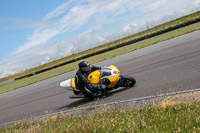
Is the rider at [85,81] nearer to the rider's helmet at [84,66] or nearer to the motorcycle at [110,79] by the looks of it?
the rider's helmet at [84,66]

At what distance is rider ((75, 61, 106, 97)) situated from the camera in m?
9.11

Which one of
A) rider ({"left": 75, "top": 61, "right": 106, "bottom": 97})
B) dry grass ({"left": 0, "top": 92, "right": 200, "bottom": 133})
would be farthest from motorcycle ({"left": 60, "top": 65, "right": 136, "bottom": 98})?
dry grass ({"left": 0, "top": 92, "right": 200, "bottom": 133})

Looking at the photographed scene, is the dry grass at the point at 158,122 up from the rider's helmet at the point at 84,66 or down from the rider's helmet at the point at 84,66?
down

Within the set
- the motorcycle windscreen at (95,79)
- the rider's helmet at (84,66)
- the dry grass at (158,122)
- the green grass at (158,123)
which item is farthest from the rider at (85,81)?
the green grass at (158,123)

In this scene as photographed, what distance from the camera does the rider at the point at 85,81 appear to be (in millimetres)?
9109

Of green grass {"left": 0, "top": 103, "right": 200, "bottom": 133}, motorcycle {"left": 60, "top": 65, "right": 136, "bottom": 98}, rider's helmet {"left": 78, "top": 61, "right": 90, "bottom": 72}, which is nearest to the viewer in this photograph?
green grass {"left": 0, "top": 103, "right": 200, "bottom": 133}

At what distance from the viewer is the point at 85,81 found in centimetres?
913

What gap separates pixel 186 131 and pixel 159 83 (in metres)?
5.20

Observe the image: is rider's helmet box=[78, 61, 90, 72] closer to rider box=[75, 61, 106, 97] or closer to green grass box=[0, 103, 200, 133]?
rider box=[75, 61, 106, 97]

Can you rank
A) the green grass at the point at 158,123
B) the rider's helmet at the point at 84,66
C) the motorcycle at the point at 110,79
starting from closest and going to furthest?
the green grass at the point at 158,123, the rider's helmet at the point at 84,66, the motorcycle at the point at 110,79

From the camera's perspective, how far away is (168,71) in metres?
9.96

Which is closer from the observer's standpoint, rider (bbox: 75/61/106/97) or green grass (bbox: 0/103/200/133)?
green grass (bbox: 0/103/200/133)

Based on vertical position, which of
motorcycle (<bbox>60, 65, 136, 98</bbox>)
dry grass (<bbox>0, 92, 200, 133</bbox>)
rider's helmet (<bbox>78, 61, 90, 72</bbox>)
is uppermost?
rider's helmet (<bbox>78, 61, 90, 72</bbox>)

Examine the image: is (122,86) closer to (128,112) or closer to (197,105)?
(128,112)
